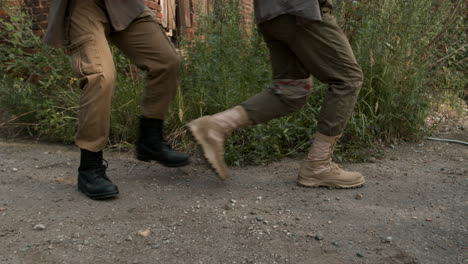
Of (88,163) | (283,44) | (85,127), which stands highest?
(283,44)

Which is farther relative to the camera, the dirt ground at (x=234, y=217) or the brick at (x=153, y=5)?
the brick at (x=153, y=5)

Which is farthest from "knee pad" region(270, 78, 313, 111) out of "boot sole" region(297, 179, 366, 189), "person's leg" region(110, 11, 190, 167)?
"person's leg" region(110, 11, 190, 167)

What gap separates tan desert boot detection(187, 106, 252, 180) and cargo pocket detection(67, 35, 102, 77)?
0.59 metres

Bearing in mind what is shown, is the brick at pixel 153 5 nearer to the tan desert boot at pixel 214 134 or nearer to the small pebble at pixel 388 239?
the tan desert boot at pixel 214 134

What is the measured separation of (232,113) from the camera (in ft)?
8.28

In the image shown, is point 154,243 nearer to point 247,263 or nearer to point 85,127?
point 247,263

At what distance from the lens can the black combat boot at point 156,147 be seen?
2.69 meters

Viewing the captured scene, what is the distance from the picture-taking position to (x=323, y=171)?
2.68 m

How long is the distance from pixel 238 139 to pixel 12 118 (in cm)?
222

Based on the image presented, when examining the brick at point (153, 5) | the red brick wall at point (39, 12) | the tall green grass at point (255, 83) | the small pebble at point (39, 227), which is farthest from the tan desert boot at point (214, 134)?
the brick at point (153, 5)

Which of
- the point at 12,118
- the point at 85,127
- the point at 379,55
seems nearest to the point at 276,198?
the point at 85,127

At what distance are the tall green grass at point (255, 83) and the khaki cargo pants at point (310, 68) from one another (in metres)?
0.75

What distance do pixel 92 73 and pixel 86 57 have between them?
94 millimetres

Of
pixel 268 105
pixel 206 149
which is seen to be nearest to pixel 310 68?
pixel 268 105
